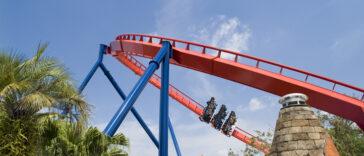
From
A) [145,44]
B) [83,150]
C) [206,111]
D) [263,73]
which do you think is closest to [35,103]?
[83,150]

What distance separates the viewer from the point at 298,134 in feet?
29.2

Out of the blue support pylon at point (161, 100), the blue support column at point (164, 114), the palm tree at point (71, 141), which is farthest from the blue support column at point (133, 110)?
the palm tree at point (71, 141)

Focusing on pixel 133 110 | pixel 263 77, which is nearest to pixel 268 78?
pixel 263 77

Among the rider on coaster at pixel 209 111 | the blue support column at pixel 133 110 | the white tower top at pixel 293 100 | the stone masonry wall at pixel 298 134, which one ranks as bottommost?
the stone masonry wall at pixel 298 134

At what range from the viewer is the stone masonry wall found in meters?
8.62

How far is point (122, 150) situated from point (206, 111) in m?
20.1

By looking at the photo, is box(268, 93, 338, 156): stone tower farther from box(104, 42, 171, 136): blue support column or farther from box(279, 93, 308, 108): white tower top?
box(104, 42, 171, 136): blue support column

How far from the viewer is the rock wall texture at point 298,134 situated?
8617 millimetres

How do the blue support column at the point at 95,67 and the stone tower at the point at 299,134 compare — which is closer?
the stone tower at the point at 299,134

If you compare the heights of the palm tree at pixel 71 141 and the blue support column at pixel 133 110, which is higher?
the blue support column at pixel 133 110

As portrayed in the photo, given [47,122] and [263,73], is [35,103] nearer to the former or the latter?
[47,122]

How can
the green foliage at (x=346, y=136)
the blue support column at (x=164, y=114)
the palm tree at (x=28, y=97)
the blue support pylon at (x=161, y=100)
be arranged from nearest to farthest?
the palm tree at (x=28, y=97) < the blue support pylon at (x=161, y=100) < the blue support column at (x=164, y=114) < the green foliage at (x=346, y=136)

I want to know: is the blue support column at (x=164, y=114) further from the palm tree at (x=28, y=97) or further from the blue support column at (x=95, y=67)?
the palm tree at (x=28, y=97)

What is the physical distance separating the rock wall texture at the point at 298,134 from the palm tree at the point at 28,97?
14.0ft
